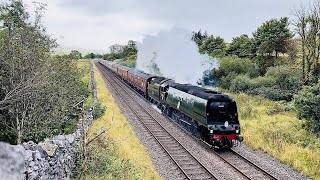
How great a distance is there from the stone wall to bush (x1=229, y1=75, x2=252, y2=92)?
28.9 m

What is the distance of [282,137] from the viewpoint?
1928 centimetres

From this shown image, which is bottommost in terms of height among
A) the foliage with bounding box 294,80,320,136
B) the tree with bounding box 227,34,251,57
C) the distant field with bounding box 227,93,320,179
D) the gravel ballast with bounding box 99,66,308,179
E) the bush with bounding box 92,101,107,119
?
the gravel ballast with bounding box 99,66,308,179

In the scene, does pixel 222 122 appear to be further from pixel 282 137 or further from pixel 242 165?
pixel 282 137

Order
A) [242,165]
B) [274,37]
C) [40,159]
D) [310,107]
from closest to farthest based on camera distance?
[40,159] < [242,165] < [310,107] < [274,37]

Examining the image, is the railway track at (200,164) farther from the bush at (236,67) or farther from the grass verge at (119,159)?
the bush at (236,67)

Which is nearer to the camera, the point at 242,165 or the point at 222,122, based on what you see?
the point at 242,165

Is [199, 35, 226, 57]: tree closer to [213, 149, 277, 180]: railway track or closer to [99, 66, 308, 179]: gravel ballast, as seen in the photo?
[99, 66, 308, 179]: gravel ballast

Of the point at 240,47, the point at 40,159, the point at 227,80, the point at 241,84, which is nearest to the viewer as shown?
the point at 40,159

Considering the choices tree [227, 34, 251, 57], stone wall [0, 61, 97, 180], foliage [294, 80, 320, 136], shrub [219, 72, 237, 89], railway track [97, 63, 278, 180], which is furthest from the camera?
tree [227, 34, 251, 57]

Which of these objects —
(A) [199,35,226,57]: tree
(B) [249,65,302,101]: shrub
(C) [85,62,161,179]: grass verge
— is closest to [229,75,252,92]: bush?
(B) [249,65,302,101]: shrub

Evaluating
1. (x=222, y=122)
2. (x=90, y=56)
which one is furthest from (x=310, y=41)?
(x=90, y=56)

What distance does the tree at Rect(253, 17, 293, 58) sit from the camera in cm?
4481

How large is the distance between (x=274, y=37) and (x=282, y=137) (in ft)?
94.8

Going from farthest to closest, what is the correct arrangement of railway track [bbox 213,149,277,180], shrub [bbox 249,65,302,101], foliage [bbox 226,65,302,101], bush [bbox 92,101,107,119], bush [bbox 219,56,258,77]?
bush [bbox 219,56,258,77] → foliage [bbox 226,65,302,101] → shrub [bbox 249,65,302,101] → bush [bbox 92,101,107,119] → railway track [bbox 213,149,277,180]
